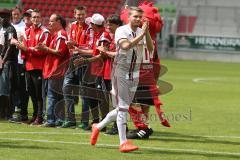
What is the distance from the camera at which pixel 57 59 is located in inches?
500

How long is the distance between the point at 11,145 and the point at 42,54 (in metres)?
3.07

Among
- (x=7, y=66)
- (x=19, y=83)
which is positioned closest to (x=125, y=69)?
(x=7, y=66)

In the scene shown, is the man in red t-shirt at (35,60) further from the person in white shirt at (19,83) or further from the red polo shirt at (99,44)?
the red polo shirt at (99,44)

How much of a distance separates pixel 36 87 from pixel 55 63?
664mm

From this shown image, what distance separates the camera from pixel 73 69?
→ 41.5 feet

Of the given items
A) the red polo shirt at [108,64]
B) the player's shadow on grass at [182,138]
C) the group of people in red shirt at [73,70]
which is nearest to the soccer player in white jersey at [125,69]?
the group of people in red shirt at [73,70]

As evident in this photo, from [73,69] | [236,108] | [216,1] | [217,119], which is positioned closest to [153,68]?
[73,69]

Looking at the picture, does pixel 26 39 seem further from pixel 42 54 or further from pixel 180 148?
pixel 180 148

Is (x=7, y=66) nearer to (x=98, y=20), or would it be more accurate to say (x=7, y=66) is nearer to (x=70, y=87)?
(x=70, y=87)

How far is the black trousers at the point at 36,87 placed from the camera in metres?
13.1

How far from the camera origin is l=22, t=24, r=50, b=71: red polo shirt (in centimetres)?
1297

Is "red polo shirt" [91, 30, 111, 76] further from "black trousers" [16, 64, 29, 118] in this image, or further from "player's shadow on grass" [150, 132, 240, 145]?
"black trousers" [16, 64, 29, 118]

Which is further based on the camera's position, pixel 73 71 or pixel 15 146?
pixel 73 71

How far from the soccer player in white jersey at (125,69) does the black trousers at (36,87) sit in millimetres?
2975
